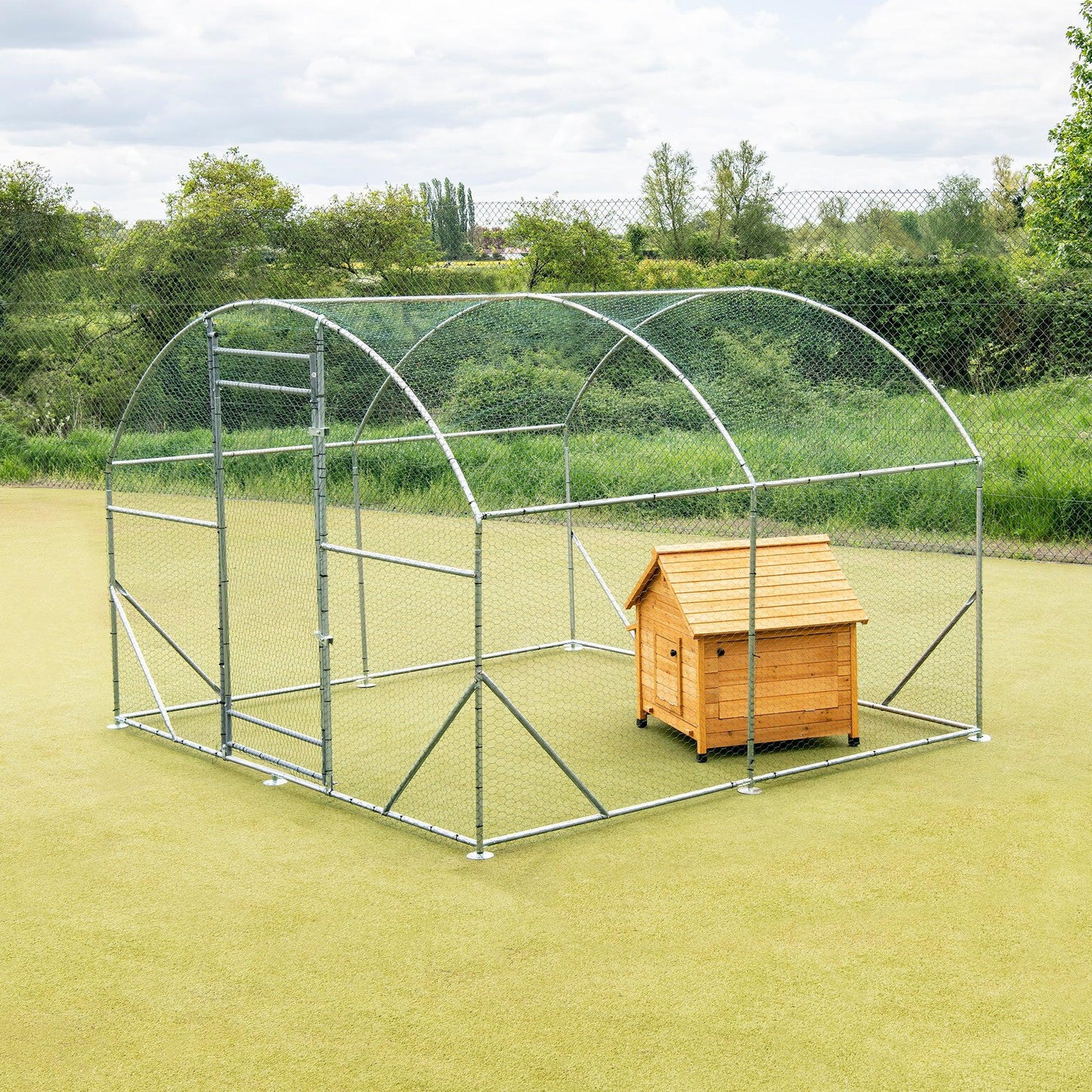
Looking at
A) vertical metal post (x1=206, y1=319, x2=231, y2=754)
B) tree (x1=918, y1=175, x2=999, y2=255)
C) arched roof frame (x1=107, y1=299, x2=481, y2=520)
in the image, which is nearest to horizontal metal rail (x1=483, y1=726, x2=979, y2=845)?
arched roof frame (x1=107, y1=299, x2=481, y2=520)

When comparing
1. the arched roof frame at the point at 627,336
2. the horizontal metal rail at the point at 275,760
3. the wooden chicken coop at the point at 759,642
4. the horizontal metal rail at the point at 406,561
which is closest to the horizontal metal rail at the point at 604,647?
the wooden chicken coop at the point at 759,642

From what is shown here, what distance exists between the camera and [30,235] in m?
17.9

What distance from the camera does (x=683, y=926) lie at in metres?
4.74

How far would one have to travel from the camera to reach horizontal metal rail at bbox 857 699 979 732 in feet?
23.2

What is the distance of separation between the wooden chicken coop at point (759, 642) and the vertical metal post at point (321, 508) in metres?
1.64

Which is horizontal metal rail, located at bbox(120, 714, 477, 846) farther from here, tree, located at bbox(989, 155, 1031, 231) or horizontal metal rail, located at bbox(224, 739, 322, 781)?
tree, located at bbox(989, 155, 1031, 231)

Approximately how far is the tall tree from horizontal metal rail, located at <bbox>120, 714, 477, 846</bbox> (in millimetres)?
10326

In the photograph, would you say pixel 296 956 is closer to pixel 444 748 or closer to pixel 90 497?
pixel 444 748

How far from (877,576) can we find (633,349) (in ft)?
10.7

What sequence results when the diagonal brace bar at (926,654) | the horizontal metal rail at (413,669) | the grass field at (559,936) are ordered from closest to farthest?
the grass field at (559,936)
the diagonal brace bar at (926,654)
the horizontal metal rail at (413,669)

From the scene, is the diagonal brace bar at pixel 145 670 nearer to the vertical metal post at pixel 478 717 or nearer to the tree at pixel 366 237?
the vertical metal post at pixel 478 717

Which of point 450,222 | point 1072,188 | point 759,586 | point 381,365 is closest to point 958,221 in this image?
point 1072,188

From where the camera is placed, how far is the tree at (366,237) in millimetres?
16328

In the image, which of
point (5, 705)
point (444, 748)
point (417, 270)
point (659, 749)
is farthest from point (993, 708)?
point (417, 270)
